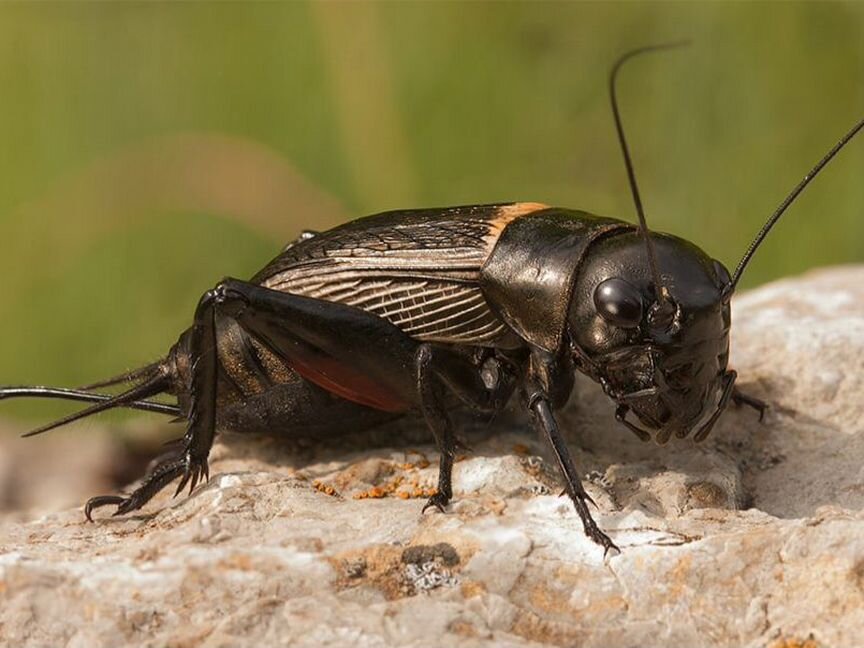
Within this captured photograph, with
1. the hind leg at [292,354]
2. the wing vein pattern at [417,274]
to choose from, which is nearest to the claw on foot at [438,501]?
the hind leg at [292,354]

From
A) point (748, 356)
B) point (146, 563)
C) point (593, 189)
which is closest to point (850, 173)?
point (593, 189)

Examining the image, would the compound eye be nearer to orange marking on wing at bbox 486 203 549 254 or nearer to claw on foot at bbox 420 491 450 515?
orange marking on wing at bbox 486 203 549 254

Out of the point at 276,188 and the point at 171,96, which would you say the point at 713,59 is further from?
the point at 171,96

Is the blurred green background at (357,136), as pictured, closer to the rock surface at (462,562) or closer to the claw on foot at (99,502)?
the claw on foot at (99,502)

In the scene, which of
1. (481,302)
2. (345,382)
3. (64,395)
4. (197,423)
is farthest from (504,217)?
(64,395)

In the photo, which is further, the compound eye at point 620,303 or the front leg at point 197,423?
the front leg at point 197,423

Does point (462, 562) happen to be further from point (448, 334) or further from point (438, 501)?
point (448, 334)
